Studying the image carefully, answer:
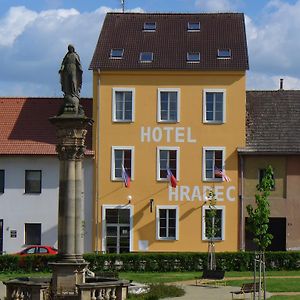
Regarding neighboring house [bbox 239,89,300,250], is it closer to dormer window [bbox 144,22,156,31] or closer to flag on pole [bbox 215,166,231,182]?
flag on pole [bbox 215,166,231,182]

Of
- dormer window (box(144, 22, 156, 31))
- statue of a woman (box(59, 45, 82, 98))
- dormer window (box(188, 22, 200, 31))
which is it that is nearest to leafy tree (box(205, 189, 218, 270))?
dormer window (box(188, 22, 200, 31))

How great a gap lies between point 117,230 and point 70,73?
28086 millimetres

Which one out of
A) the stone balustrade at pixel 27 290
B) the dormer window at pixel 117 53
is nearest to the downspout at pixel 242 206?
the dormer window at pixel 117 53

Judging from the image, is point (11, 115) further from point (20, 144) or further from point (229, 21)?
point (229, 21)

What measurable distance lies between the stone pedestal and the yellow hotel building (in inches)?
1078

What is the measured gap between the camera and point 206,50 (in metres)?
59.4

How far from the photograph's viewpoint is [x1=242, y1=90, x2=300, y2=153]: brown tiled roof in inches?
2287

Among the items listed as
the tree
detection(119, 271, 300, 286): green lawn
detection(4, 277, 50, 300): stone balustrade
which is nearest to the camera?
detection(4, 277, 50, 300): stone balustrade

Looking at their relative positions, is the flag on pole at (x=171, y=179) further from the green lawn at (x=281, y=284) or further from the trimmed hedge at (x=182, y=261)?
the green lawn at (x=281, y=284)

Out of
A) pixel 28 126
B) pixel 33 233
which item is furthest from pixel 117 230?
pixel 28 126

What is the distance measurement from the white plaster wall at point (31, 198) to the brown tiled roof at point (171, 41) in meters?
6.84

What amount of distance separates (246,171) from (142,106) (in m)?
7.51

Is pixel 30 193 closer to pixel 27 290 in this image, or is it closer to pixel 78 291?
pixel 27 290

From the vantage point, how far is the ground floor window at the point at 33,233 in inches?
2297
